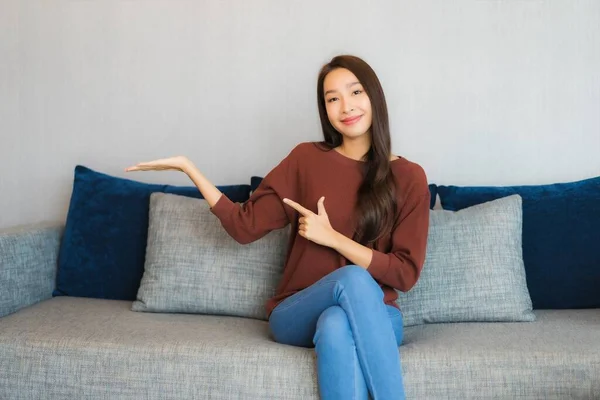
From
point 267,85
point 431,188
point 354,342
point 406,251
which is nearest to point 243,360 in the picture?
point 354,342

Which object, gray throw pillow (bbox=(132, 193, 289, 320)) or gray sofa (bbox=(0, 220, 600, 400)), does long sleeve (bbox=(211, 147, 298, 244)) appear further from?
gray sofa (bbox=(0, 220, 600, 400))

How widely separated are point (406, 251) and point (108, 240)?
111 centimetres

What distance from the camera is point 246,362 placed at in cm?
188

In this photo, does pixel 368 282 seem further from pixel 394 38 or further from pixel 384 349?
pixel 394 38

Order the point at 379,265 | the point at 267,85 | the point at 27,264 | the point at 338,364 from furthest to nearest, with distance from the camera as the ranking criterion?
1. the point at 267,85
2. the point at 27,264
3. the point at 379,265
4. the point at 338,364

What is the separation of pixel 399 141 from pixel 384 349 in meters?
1.22

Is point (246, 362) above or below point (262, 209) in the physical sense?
below

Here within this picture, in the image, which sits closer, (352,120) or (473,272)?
(352,120)

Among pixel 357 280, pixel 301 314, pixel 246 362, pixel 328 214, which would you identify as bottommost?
pixel 246 362

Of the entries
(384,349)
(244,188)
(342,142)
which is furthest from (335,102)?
(384,349)

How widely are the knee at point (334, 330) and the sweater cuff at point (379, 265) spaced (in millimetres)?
240

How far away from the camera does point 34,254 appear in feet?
8.24

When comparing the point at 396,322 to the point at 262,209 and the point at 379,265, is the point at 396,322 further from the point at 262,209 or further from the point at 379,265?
the point at 262,209

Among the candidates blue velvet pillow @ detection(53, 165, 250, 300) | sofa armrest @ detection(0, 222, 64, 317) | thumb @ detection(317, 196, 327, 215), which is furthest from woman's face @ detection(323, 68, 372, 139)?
sofa armrest @ detection(0, 222, 64, 317)
